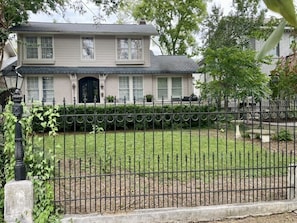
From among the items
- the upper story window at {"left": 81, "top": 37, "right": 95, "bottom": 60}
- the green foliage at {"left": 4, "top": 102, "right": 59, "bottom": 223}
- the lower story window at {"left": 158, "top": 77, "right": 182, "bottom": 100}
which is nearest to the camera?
the green foliage at {"left": 4, "top": 102, "right": 59, "bottom": 223}

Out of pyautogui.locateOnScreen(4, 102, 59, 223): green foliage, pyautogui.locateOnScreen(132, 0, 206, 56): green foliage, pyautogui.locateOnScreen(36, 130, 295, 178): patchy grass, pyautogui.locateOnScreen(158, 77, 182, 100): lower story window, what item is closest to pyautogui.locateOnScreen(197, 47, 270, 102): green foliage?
pyautogui.locateOnScreen(36, 130, 295, 178): patchy grass

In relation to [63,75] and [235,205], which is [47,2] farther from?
[235,205]

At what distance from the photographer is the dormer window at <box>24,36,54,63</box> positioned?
20172 mm

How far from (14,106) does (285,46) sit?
24683mm

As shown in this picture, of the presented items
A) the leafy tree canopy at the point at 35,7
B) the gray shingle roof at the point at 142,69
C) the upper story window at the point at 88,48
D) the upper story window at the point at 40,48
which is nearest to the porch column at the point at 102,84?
the gray shingle roof at the point at 142,69

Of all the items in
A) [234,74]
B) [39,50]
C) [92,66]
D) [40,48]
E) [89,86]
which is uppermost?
[40,48]

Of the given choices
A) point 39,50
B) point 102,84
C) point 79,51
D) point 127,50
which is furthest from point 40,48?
point 127,50

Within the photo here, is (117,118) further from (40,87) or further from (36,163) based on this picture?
(40,87)

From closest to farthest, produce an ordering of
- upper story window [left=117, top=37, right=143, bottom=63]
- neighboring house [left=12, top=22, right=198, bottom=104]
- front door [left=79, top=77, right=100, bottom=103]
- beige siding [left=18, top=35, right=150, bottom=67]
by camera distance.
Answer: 1. neighboring house [left=12, top=22, right=198, bottom=104]
2. beige siding [left=18, top=35, right=150, bottom=67]
3. front door [left=79, top=77, right=100, bottom=103]
4. upper story window [left=117, top=37, right=143, bottom=63]

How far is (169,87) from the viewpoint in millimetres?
22500

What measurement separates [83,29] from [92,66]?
2460 mm

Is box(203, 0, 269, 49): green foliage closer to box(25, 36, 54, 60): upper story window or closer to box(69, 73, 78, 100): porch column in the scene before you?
box(69, 73, 78, 100): porch column

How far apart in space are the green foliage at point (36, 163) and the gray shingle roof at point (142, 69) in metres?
16.1

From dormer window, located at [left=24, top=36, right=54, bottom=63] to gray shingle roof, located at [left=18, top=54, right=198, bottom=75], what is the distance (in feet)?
1.78
